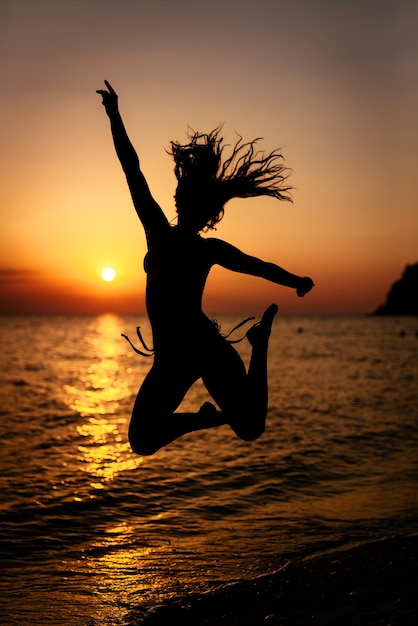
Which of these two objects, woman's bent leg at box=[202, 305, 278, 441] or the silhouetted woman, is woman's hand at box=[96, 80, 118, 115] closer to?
the silhouetted woman

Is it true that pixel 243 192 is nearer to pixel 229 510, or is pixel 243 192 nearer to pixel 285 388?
pixel 229 510

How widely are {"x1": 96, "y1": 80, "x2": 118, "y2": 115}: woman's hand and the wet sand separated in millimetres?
4370

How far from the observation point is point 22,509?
34.8 ft

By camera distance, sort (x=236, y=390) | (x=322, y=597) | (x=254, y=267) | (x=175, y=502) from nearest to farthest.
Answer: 1. (x=254, y=267)
2. (x=236, y=390)
3. (x=322, y=597)
4. (x=175, y=502)

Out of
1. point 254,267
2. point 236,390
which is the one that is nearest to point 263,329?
point 236,390

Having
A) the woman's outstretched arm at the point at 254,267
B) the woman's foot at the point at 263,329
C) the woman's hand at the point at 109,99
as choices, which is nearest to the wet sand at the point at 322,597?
the woman's foot at the point at 263,329

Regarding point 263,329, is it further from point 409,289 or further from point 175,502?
point 409,289

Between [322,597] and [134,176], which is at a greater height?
[134,176]

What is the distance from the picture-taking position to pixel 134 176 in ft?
15.9

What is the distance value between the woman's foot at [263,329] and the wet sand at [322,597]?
245cm

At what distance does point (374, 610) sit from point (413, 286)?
189536 mm

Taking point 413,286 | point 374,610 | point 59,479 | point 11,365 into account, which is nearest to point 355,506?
point 374,610

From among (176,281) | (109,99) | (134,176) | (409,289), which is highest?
(409,289)

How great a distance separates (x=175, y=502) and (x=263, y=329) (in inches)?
264
